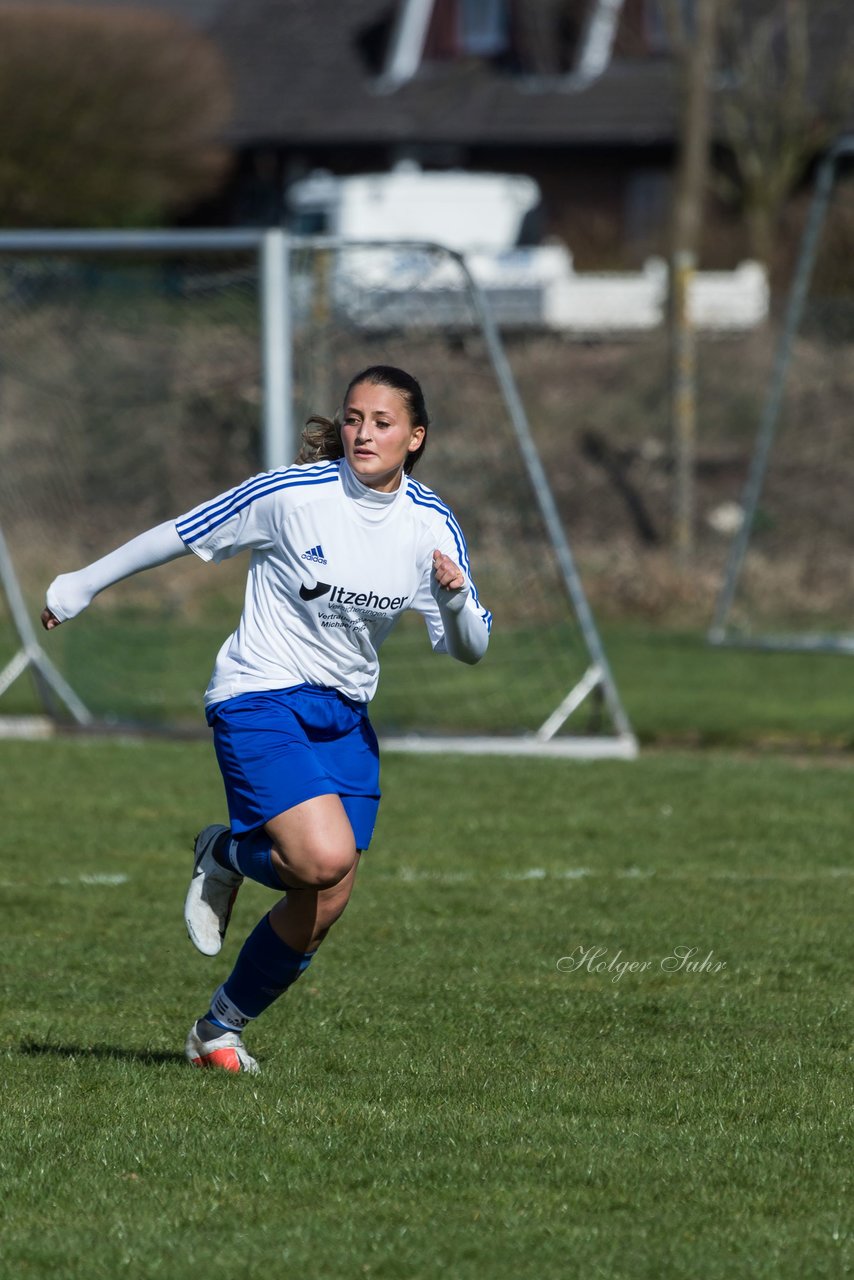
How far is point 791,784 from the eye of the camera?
10023mm

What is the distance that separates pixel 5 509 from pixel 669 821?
5982 millimetres

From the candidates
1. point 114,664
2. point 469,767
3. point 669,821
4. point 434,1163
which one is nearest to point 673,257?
point 114,664

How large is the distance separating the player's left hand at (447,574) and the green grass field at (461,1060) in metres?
1.25

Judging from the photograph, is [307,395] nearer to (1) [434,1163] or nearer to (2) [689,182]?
(1) [434,1163]

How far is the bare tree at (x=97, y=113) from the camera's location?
29.2 metres

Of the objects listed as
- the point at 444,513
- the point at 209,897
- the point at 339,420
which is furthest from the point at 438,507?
the point at 209,897

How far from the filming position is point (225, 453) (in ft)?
45.6

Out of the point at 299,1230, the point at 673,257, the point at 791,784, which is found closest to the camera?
the point at 299,1230

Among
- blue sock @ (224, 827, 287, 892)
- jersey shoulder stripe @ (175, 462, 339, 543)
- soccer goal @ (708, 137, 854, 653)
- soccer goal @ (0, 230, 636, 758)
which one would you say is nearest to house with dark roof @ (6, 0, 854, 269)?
soccer goal @ (708, 137, 854, 653)

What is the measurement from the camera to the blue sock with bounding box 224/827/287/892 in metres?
4.99

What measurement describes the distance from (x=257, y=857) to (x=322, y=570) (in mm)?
733

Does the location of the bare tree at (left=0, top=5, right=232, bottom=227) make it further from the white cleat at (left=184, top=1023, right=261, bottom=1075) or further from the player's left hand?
the player's left hand

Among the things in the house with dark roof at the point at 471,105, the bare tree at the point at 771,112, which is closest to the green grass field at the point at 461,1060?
the bare tree at the point at 771,112

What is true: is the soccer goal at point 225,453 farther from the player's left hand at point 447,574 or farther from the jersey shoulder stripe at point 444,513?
the player's left hand at point 447,574
